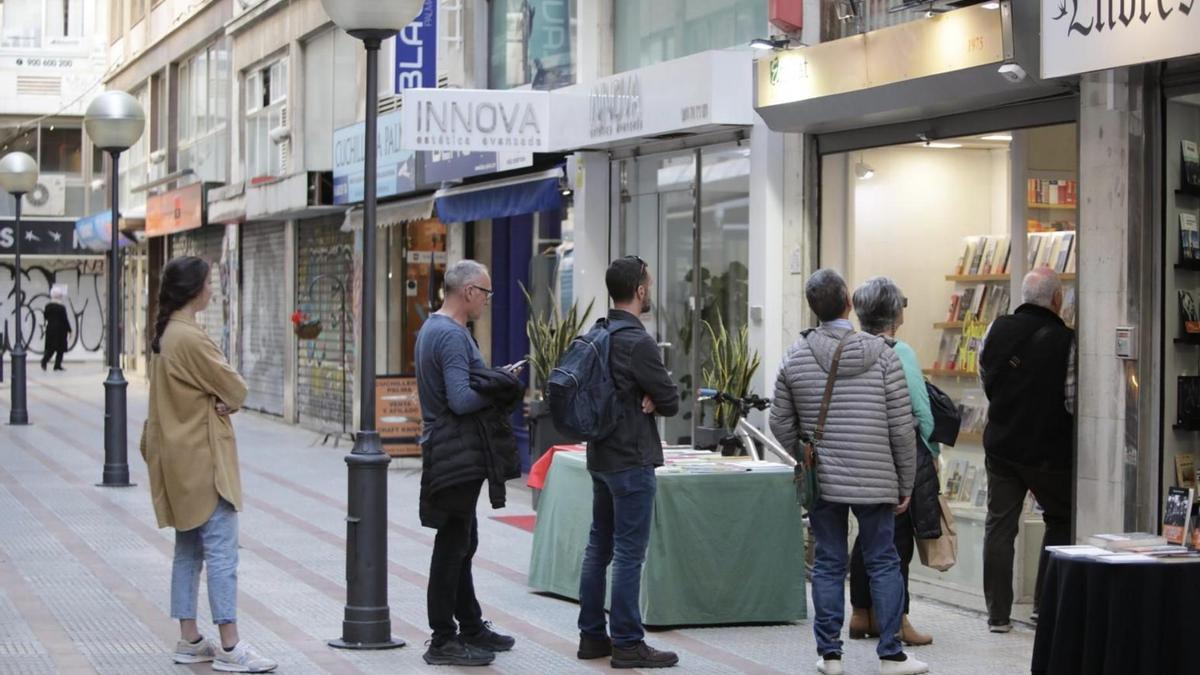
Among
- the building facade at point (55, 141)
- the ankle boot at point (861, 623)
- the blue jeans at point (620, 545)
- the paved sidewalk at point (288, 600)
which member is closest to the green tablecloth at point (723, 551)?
the paved sidewalk at point (288, 600)

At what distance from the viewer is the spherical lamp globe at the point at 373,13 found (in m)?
8.46

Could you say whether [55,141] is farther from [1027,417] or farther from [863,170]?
[1027,417]

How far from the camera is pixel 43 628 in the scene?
8797 mm

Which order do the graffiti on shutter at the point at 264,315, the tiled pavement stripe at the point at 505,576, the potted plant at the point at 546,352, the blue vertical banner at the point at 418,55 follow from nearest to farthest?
the tiled pavement stripe at the point at 505,576 → the potted plant at the point at 546,352 → the blue vertical banner at the point at 418,55 → the graffiti on shutter at the point at 264,315

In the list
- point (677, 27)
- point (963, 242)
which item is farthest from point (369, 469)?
point (677, 27)

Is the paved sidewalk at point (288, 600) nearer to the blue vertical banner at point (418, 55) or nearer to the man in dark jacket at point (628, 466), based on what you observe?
the man in dark jacket at point (628, 466)

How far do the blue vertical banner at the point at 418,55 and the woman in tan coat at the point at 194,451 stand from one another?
33.2 feet

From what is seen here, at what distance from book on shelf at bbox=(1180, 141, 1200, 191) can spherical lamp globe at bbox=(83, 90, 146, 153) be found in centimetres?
1010

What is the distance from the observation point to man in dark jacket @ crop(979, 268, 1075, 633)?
8898 millimetres

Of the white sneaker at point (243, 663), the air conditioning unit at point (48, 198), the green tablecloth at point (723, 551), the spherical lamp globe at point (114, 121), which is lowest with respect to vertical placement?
the white sneaker at point (243, 663)

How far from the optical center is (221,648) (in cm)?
817

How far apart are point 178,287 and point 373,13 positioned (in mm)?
1712

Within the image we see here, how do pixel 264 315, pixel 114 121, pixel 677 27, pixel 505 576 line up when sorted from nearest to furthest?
pixel 505 576, pixel 677 27, pixel 114 121, pixel 264 315

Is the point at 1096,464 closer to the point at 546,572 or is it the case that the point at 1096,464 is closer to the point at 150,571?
the point at 546,572
